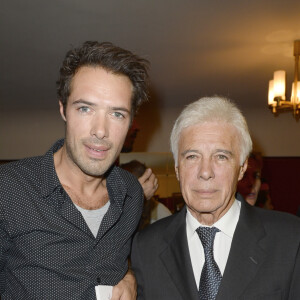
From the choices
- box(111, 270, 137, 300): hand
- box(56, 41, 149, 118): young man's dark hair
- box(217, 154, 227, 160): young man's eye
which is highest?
box(56, 41, 149, 118): young man's dark hair

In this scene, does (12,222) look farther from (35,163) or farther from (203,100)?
(203,100)

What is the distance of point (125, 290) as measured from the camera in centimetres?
165

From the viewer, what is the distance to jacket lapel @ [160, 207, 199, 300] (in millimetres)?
1540

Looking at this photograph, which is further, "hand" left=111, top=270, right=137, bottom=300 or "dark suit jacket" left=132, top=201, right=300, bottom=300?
"hand" left=111, top=270, right=137, bottom=300

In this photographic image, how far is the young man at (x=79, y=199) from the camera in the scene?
5.09ft

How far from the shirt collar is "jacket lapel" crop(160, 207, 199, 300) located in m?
0.04

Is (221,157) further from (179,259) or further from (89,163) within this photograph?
(89,163)

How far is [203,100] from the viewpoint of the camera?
174 cm

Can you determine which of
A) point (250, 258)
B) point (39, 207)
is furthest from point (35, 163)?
point (250, 258)

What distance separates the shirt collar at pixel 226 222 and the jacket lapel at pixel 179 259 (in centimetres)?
4

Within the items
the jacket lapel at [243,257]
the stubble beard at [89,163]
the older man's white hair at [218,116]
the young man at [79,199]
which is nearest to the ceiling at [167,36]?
the young man at [79,199]

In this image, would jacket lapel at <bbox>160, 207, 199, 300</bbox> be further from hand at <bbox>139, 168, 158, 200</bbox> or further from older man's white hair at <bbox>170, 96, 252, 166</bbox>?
hand at <bbox>139, 168, 158, 200</bbox>

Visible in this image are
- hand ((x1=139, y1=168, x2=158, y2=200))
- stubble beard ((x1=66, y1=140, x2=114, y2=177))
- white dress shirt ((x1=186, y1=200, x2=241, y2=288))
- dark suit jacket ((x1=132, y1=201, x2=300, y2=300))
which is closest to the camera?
dark suit jacket ((x1=132, y1=201, x2=300, y2=300))

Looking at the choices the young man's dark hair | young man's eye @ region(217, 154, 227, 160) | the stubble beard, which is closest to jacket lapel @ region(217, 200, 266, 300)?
young man's eye @ region(217, 154, 227, 160)
